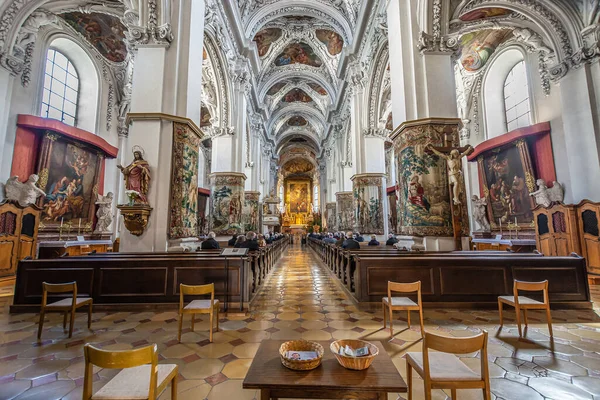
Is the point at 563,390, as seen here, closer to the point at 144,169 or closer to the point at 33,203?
the point at 144,169

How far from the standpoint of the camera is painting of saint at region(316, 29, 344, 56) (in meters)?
15.2

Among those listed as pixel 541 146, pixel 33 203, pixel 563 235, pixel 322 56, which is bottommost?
pixel 563 235

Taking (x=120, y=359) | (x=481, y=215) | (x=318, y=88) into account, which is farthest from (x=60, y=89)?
(x=481, y=215)

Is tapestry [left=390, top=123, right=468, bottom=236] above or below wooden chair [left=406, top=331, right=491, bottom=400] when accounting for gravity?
above

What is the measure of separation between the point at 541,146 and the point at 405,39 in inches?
249

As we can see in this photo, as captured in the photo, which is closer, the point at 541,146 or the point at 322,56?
the point at 541,146

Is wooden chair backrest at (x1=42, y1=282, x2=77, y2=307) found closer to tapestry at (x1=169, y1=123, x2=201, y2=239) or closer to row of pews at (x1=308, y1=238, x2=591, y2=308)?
tapestry at (x1=169, y1=123, x2=201, y2=239)

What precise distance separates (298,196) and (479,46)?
2656 centimetres

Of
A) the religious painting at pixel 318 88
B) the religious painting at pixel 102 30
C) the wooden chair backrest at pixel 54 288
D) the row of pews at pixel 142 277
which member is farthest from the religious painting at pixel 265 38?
the wooden chair backrest at pixel 54 288

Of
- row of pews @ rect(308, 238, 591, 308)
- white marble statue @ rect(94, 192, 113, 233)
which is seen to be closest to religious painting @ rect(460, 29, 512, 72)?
row of pews @ rect(308, 238, 591, 308)

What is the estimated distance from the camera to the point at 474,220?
37.8 feet

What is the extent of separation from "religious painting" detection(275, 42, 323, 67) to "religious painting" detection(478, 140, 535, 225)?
462 inches

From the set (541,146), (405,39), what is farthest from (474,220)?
(405,39)

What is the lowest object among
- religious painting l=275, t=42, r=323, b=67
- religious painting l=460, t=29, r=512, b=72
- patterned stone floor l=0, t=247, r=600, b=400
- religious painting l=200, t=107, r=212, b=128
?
patterned stone floor l=0, t=247, r=600, b=400
